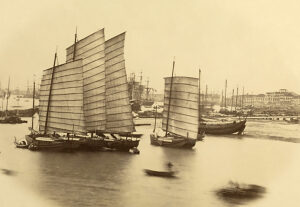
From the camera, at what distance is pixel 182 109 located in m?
5.04

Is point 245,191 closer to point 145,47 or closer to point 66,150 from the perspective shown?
point 145,47

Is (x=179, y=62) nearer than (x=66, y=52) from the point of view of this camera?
Yes

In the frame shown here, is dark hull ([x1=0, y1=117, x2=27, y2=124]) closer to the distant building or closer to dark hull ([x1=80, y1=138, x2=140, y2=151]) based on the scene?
dark hull ([x1=80, y1=138, x2=140, y2=151])

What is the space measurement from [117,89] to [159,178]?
1084mm

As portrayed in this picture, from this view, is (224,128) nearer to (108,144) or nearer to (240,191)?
(108,144)

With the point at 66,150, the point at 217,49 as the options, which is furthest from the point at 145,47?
the point at 66,150

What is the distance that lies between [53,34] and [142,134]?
1205 mm

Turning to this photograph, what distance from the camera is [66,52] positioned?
3693 millimetres

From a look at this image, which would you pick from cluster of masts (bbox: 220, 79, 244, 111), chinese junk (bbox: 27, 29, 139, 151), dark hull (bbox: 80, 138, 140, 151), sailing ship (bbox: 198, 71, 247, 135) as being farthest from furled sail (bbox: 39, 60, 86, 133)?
cluster of masts (bbox: 220, 79, 244, 111)

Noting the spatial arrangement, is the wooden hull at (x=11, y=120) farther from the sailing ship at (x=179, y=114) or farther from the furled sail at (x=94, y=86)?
the sailing ship at (x=179, y=114)

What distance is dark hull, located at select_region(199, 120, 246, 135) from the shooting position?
150 inches

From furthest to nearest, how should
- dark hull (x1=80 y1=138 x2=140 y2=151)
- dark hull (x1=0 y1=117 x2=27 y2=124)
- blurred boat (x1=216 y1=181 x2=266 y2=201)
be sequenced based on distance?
dark hull (x1=80 y1=138 x2=140 y2=151) < dark hull (x1=0 y1=117 x2=27 y2=124) < blurred boat (x1=216 y1=181 x2=266 y2=201)

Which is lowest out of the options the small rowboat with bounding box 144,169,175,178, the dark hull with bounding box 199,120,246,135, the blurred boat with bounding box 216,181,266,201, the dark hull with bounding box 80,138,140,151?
the blurred boat with bounding box 216,181,266,201

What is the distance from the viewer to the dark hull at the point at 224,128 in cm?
382
